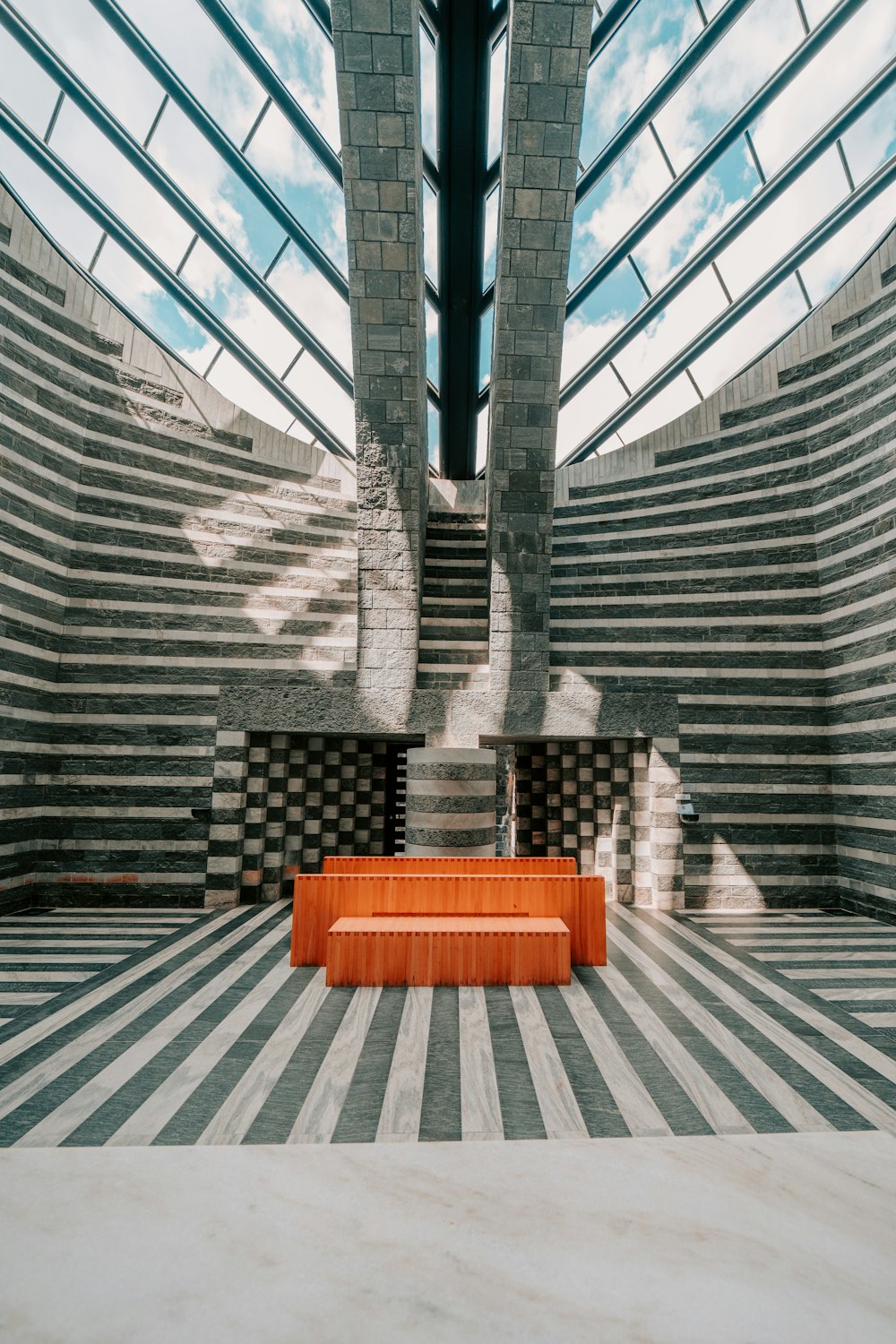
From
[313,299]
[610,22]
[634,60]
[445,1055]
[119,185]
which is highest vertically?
[610,22]

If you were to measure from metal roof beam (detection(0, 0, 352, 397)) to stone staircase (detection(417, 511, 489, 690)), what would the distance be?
3.43 metres

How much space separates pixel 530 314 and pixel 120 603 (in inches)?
264

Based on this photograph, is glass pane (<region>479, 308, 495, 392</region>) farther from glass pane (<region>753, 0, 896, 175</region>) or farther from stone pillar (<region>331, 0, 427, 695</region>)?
glass pane (<region>753, 0, 896, 175</region>)

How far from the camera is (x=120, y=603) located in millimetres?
9492

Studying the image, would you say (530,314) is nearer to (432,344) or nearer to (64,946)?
(432,344)

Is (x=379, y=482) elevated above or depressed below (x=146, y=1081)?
above

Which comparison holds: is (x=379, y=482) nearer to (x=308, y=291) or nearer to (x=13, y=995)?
(x=308, y=291)

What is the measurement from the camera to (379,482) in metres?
9.27

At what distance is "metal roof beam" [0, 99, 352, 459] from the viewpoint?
312 inches

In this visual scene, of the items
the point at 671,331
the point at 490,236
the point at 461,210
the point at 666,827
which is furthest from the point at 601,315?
the point at 666,827

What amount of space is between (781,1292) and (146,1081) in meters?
3.57

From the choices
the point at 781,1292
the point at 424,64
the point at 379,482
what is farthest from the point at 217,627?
the point at 781,1292

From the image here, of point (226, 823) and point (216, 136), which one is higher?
point (216, 136)

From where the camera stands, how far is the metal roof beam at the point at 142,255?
26.0 feet
